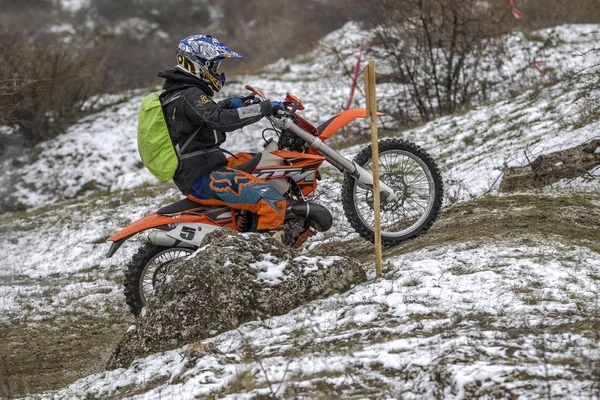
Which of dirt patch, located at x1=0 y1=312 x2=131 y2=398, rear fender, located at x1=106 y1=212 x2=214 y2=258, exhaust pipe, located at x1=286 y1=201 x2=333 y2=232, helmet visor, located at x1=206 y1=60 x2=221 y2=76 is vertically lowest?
dirt patch, located at x1=0 y1=312 x2=131 y2=398

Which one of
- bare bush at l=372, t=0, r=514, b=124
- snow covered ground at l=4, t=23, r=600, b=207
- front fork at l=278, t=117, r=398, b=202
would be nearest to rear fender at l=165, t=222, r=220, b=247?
front fork at l=278, t=117, r=398, b=202

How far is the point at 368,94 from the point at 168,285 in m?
2.10

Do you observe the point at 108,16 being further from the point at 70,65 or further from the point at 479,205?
the point at 479,205

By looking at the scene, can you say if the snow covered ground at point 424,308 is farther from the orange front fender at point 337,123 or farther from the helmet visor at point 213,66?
the helmet visor at point 213,66

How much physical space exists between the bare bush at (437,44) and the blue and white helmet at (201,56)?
7.99m

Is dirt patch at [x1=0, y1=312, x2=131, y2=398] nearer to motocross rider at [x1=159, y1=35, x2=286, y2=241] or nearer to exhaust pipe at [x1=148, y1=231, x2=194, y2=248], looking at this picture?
exhaust pipe at [x1=148, y1=231, x2=194, y2=248]

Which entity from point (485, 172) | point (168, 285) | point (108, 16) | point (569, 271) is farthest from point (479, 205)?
point (108, 16)

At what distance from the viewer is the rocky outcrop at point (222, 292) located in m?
4.79

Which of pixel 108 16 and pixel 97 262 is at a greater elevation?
pixel 108 16

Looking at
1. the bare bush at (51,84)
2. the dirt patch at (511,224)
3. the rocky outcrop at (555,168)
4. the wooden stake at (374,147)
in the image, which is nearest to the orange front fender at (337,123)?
the wooden stake at (374,147)

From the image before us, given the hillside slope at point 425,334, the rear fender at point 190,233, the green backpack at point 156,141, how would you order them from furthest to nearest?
the rear fender at point 190,233, the green backpack at point 156,141, the hillside slope at point 425,334

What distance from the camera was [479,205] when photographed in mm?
7109

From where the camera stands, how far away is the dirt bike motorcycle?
5980 millimetres

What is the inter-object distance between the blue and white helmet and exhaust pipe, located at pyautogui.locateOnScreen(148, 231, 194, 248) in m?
1.42
